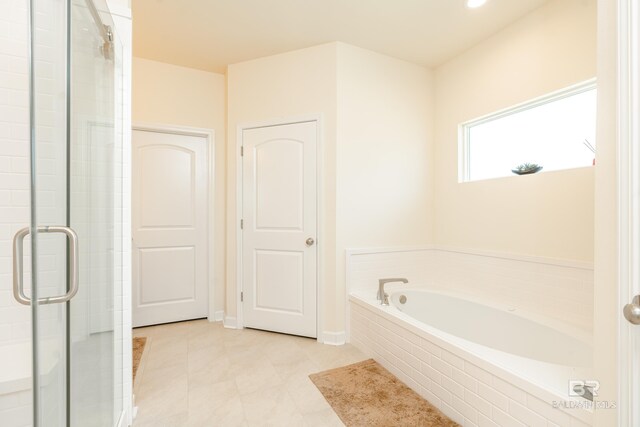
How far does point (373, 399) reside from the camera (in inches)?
68.5

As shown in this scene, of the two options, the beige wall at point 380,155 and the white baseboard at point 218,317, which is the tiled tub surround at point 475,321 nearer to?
the beige wall at point 380,155

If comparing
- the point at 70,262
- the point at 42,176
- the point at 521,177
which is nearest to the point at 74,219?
the point at 70,262

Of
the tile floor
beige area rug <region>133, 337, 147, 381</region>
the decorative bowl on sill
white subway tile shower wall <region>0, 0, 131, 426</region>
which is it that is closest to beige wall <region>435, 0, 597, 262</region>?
the decorative bowl on sill

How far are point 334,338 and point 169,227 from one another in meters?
1.92

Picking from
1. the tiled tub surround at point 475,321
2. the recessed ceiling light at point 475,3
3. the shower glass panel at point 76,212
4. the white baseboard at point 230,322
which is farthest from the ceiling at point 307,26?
the white baseboard at point 230,322

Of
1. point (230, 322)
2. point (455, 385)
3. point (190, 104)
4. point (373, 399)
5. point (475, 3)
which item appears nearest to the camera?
point (455, 385)

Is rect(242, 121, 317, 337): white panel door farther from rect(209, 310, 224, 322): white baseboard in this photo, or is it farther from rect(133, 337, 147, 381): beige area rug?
rect(133, 337, 147, 381): beige area rug

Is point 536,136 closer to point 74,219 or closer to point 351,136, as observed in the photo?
point 351,136

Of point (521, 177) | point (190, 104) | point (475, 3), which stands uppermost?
point (475, 3)

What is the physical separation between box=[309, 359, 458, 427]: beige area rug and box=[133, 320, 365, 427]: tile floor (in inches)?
2.9

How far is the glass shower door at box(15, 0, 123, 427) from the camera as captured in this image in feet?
2.69

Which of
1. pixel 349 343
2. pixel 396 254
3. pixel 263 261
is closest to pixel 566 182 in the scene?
pixel 396 254

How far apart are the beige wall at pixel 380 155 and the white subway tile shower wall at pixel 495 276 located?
0.45 feet

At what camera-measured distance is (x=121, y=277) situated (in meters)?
1.56
